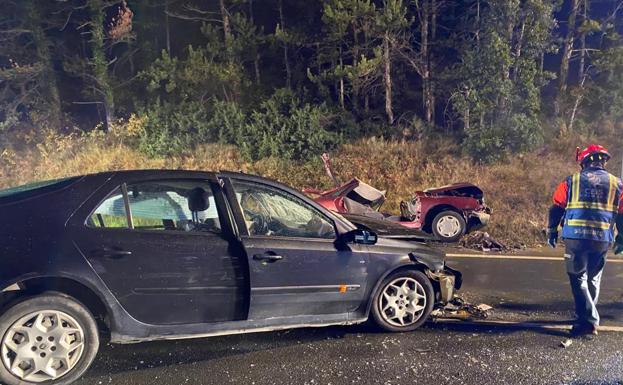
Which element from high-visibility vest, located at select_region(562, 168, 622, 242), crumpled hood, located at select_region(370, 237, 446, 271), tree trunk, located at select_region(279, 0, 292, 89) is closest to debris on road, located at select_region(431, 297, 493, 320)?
crumpled hood, located at select_region(370, 237, 446, 271)

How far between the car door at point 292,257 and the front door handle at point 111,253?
87cm

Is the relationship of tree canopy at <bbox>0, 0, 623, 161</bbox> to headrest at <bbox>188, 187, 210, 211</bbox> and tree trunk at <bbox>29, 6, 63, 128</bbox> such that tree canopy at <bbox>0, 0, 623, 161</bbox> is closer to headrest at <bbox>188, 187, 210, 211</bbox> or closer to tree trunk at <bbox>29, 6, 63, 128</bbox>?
tree trunk at <bbox>29, 6, 63, 128</bbox>

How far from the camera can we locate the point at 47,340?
3.31 m

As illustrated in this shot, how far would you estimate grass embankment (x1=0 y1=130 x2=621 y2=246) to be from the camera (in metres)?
11.5

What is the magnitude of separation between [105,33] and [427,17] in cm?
1048

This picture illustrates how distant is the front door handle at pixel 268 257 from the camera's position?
151 inches

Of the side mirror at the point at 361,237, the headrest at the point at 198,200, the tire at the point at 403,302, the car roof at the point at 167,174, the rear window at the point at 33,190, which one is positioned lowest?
the tire at the point at 403,302

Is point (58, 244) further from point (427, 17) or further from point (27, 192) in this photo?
point (427, 17)

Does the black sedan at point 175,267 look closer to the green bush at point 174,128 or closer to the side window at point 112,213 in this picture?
the side window at point 112,213

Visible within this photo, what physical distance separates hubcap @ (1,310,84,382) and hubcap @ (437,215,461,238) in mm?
6708

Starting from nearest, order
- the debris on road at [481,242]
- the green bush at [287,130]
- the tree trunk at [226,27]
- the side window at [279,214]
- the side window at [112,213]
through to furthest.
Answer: the side window at [112,213] < the side window at [279,214] < the debris on road at [481,242] < the green bush at [287,130] < the tree trunk at [226,27]

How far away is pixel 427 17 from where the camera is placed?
15000 millimetres

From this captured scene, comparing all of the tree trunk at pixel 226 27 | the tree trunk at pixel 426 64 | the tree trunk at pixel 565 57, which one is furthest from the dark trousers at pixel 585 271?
the tree trunk at pixel 226 27

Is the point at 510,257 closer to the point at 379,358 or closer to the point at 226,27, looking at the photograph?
the point at 379,358
